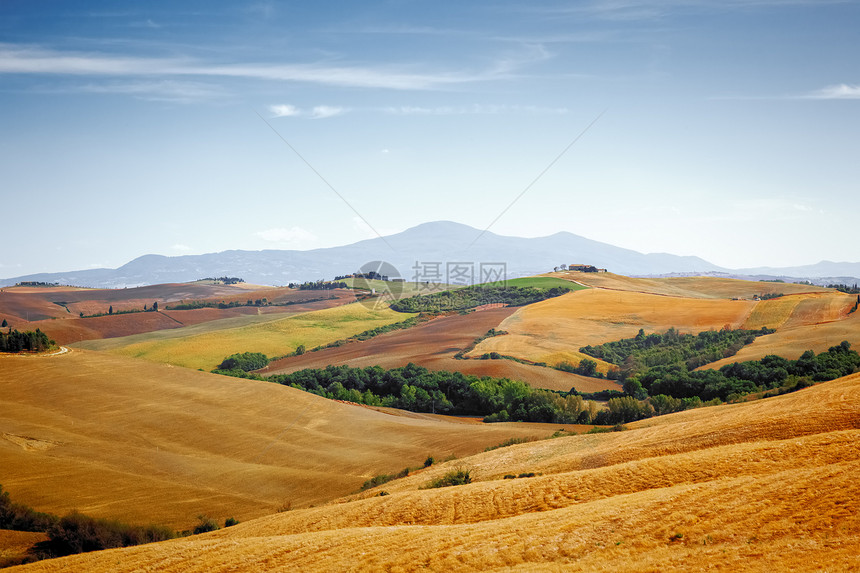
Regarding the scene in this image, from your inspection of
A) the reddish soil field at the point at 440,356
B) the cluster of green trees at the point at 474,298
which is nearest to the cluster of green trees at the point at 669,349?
the reddish soil field at the point at 440,356

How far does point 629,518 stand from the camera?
13.6 m

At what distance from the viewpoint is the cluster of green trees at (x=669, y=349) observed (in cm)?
6173

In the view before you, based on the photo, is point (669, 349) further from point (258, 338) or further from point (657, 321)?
point (258, 338)

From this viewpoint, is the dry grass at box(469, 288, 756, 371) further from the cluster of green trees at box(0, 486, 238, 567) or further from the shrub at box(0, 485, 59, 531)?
the shrub at box(0, 485, 59, 531)

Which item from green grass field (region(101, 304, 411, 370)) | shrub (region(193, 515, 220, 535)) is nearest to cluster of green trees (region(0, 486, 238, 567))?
shrub (region(193, 515, 220, 535))

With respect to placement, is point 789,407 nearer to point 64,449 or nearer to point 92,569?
point 92,569

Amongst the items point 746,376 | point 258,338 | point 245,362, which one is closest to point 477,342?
point 245,362

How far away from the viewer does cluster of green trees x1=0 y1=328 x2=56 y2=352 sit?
1927 inches

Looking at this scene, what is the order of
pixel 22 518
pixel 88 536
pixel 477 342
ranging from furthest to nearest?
pixel 477 342
pixel 22 518
pixel 88 536

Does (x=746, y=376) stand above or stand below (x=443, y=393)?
above

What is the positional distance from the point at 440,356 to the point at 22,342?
43188 mm

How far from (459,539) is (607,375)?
52.9m

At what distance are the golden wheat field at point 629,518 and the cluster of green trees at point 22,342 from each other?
130 ft

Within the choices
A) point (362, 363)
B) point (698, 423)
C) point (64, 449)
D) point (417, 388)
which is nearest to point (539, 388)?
point (417, 388)
